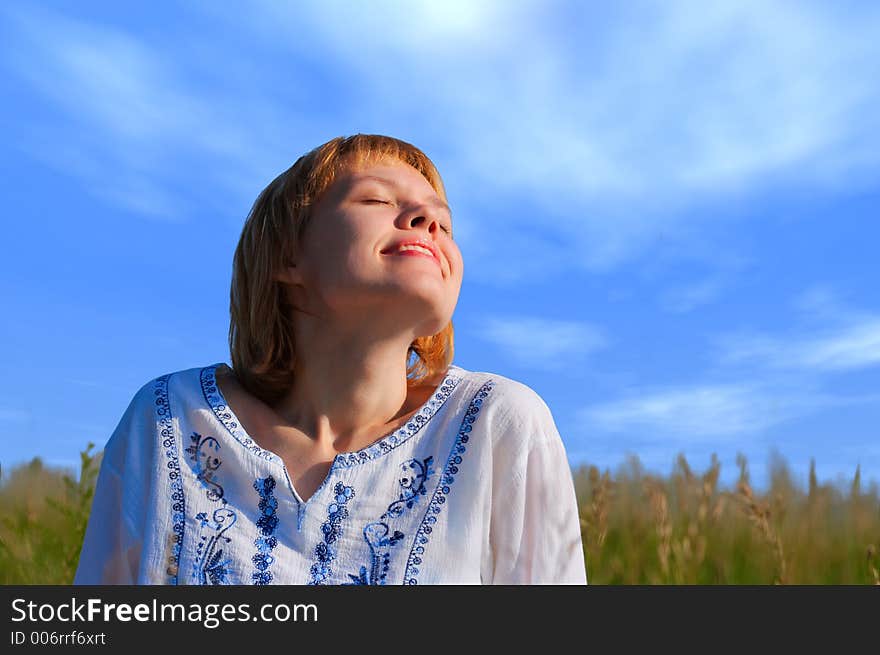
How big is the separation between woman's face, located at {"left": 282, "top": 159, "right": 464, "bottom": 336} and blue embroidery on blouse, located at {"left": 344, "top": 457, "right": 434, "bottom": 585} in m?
0.30

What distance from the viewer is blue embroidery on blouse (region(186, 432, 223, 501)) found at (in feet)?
6.36

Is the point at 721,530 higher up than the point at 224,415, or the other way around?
the point at 224,415

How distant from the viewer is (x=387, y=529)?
6.07ft

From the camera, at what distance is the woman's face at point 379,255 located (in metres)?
1.85

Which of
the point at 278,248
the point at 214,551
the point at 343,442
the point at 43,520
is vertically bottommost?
the point at 214,551

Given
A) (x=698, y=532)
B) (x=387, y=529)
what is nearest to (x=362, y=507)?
(x=387, y=529)

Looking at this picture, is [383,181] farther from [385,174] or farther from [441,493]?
[441,493]

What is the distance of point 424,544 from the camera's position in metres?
1.84

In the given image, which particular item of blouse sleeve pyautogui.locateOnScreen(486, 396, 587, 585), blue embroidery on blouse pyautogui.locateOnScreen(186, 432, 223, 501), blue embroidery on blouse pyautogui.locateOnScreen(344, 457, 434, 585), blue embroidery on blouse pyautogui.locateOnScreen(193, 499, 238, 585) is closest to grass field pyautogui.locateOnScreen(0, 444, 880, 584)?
blouse sleeve pyautogui.locateOnScreen(486, 396, 587, 585)

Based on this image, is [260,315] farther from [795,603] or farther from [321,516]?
[795,603]

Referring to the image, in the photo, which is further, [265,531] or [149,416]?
[149,416]

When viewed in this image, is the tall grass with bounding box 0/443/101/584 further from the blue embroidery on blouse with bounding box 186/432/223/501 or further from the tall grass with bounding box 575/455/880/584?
the tall grass with bounding box 575/455/880/584

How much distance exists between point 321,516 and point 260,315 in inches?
21.4

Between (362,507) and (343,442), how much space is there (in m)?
0.19
